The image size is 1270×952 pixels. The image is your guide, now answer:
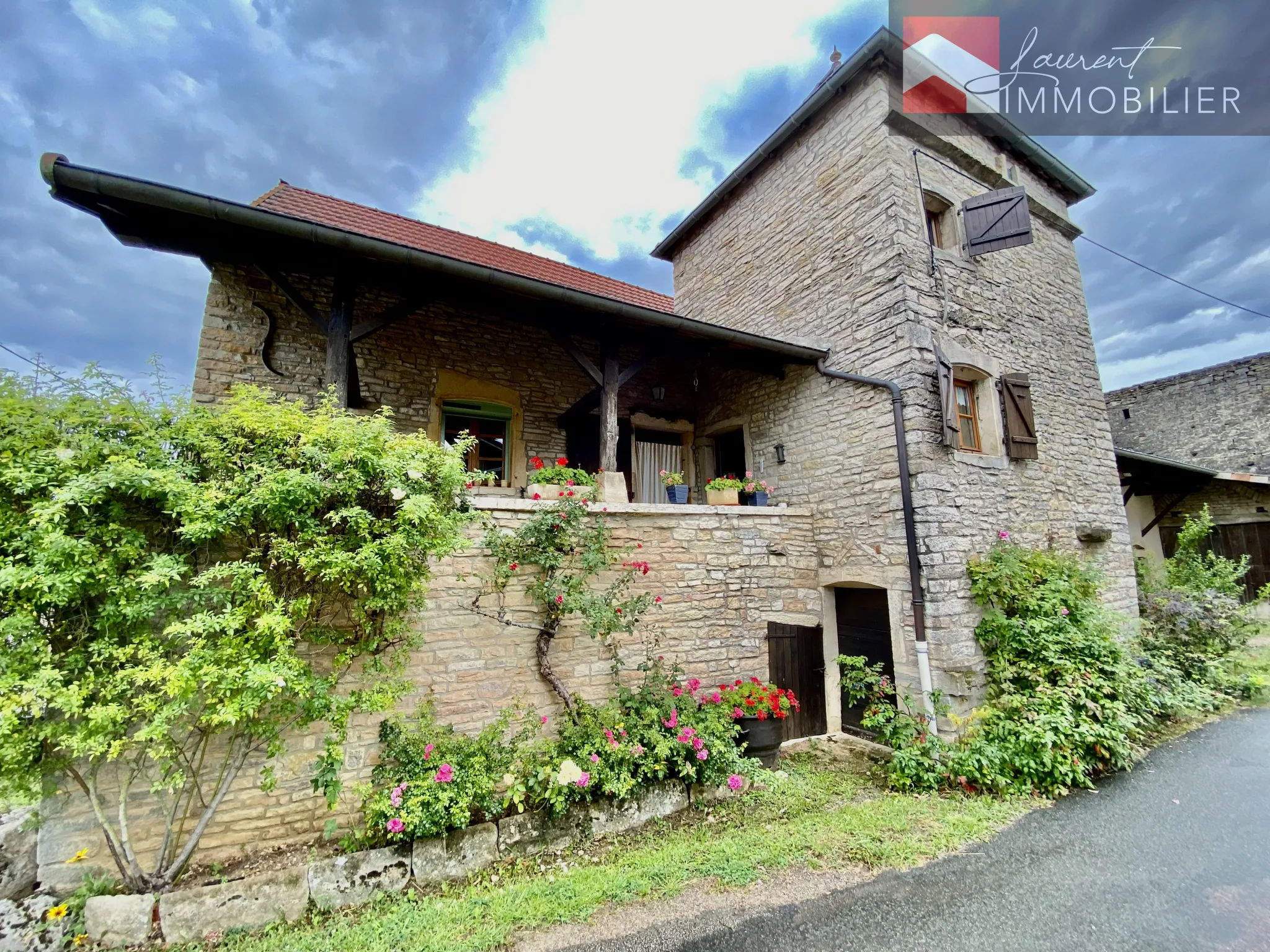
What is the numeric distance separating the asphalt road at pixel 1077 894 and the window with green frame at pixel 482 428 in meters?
5.25

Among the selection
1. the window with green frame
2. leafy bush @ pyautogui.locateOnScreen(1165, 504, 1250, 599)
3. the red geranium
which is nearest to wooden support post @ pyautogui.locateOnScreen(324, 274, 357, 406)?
the window with green frame

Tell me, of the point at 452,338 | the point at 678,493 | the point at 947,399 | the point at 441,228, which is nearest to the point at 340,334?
the point at 452,338

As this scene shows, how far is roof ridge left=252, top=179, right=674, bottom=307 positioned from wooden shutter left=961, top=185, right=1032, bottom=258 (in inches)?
200

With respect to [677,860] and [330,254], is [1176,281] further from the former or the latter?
[330,254]

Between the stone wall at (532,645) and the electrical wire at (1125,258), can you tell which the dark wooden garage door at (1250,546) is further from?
the stone wall at (532,645)

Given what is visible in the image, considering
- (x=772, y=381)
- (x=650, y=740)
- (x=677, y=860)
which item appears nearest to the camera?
(x=677, y=860)

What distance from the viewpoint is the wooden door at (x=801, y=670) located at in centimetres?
512

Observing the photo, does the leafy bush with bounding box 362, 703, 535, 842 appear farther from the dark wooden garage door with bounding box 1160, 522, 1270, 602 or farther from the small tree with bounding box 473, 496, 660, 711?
the dark wooden garage door with bounding box 1160, 522, 1270, 602

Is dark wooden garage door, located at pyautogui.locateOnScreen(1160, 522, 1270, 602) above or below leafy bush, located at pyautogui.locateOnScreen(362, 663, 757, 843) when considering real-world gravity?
above

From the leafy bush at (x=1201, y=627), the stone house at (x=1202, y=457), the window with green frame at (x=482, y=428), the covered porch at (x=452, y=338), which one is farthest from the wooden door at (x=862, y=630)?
the stone house at (x=1202, y=457)

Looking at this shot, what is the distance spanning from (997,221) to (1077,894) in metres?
6.77

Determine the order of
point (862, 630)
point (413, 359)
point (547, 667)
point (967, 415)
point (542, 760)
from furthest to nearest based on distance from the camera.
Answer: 1. point (413, 359)
2. point (967, 415)
3. point (862, 630)
4. point (547, 667)
5. point (542, 760)

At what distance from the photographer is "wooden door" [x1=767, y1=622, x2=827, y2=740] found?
5.12 meters

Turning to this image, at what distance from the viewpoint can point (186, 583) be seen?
2713 mm
